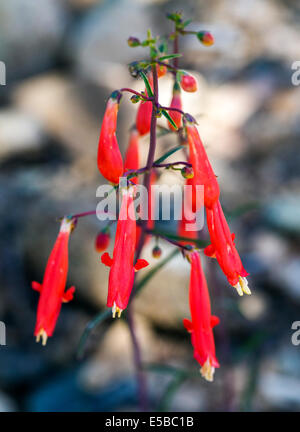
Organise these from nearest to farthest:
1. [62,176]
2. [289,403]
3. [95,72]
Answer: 1. [289,403]
2. [62,176]
3. [95,72]

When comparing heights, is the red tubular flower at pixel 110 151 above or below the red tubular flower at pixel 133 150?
below

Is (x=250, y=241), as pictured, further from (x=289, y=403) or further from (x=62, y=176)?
(x=62, y=176)

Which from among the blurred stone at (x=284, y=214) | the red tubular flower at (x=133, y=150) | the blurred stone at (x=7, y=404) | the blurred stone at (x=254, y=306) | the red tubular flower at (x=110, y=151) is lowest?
the blurred stone at (x=7, y=404)

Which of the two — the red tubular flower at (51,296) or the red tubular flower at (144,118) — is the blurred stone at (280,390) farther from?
the red tubular flower at (144,118)

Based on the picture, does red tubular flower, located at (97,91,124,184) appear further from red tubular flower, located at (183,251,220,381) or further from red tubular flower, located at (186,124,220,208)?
red tubular flower, located at (183,251,220,381)

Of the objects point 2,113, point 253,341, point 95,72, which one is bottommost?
point 253,341

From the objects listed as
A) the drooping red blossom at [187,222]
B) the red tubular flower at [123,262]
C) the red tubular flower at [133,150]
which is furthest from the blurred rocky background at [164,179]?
the red tubular flower at [123,262]
